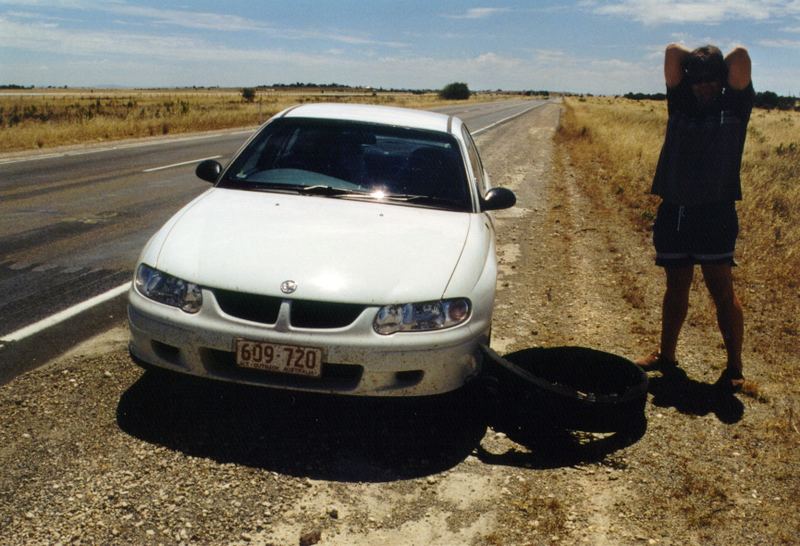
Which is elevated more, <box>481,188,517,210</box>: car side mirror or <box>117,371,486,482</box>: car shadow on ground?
<box>481,188,517,210</box>: car side mirror

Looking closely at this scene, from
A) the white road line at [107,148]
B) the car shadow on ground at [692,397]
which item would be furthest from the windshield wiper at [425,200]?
the white road line at [107,148]

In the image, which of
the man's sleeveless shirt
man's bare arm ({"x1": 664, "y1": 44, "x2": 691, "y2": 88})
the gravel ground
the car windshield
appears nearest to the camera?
the gravel ground

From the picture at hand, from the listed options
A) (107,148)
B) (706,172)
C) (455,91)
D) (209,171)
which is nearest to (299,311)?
(209,171)

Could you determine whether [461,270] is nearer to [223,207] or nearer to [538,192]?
[223,207]

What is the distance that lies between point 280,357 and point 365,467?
2.12 ft

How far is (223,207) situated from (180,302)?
917 mm

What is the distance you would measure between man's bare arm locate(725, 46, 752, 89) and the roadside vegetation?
1.84 metres

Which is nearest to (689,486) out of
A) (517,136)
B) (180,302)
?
(180,302)

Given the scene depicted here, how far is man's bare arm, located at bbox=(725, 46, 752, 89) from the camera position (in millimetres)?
3900

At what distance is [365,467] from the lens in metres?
3.26

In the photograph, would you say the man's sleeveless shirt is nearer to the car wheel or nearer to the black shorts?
the black shorts

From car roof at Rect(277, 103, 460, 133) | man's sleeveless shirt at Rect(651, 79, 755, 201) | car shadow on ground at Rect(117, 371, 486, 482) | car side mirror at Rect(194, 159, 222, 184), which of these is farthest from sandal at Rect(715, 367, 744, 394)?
car side mirror at Rect(194, 159, 222, 184)

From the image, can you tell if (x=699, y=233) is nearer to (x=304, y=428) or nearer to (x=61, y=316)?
(x=304, y=428)

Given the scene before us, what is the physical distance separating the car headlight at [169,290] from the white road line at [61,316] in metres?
1.52
